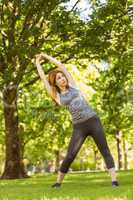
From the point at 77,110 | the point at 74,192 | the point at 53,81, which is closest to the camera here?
the point at 74,192

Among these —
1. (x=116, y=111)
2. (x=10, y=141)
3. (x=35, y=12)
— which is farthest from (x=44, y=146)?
(x=35, y=12)

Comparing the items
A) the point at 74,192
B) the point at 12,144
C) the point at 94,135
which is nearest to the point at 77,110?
the point at 94,135

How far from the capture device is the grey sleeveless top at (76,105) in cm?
1075

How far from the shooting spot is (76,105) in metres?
10.8

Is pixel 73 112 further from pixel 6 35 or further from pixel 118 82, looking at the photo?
pixel 118 82

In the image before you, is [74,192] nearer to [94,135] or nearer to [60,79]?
[94,135]

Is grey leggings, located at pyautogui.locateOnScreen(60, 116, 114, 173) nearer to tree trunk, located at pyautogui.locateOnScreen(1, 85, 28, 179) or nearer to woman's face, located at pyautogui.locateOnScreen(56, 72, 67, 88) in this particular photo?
woman's face, located at pyautogui.locateOnScreen(56, 72, 67, 88)

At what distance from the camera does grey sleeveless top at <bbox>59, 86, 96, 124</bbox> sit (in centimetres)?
1075

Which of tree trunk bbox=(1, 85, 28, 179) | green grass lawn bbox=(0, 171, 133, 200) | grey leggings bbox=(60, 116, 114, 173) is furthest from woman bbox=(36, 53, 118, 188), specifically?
tree trunk bbox=(1, 85, 28, 179)

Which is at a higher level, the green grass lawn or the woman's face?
the woman's face

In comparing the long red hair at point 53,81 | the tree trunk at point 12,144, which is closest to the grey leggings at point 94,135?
the long red hair at point 53,81

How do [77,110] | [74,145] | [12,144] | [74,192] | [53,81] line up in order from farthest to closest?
[12,144] → [74,145] → [53,81] → [77,110] → [74,192]

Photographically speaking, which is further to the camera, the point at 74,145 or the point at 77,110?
the point at 74,145

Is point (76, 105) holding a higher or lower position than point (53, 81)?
lower
